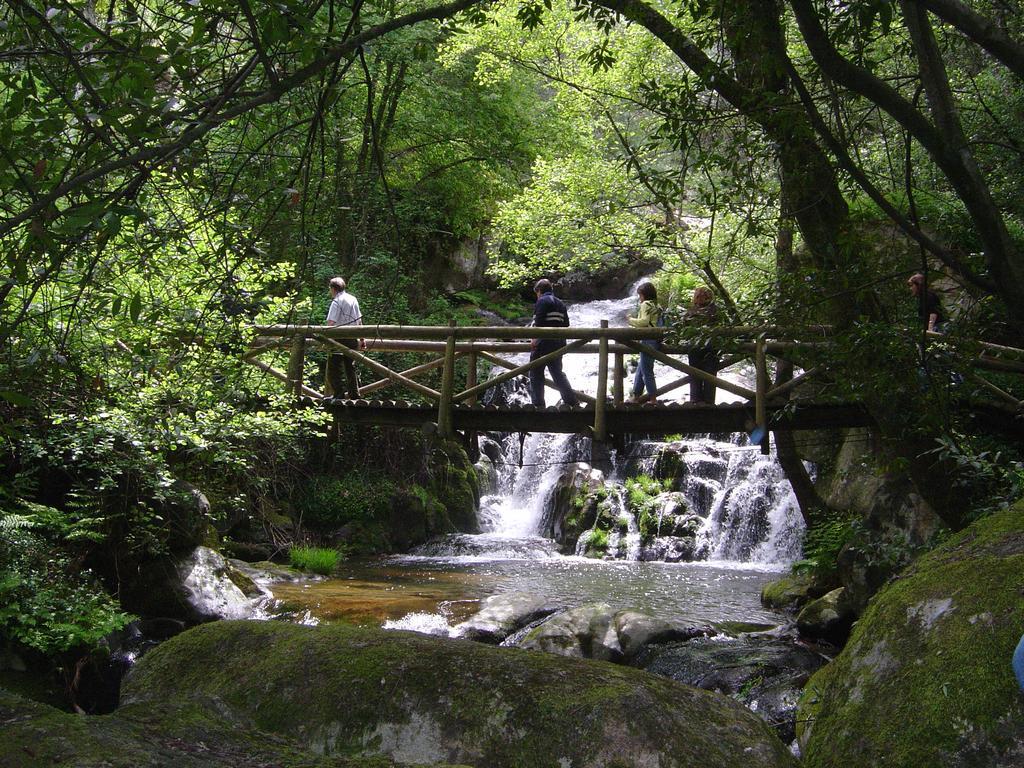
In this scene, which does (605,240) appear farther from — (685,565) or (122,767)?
(122,767)

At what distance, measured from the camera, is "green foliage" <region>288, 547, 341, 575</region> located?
432 inches

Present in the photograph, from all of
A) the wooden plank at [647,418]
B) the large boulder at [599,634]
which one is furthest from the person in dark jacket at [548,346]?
the large boulder at [599,634]

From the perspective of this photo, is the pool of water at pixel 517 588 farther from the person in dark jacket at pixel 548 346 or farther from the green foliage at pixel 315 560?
the person in dark jacket at pixel 548 346

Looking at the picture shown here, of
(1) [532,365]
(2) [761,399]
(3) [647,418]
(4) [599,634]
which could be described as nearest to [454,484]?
(1) [532,365]

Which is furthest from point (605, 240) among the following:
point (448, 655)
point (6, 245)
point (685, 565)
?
point (6, 245)

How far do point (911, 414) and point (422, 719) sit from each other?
374cm

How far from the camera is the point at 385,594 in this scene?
9.59 metres

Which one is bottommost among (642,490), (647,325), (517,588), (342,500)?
(517,588)

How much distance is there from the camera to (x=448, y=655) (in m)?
3.25

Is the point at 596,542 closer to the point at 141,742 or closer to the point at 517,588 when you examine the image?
the point at 517,588

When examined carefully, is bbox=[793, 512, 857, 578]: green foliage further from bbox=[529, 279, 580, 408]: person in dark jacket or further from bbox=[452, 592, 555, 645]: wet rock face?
bbox=[529, 279, 580, 408]: person in dark jacket

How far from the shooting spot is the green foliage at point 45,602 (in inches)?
246

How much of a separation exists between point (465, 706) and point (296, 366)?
6361mm

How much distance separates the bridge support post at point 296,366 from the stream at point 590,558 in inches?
86.5
